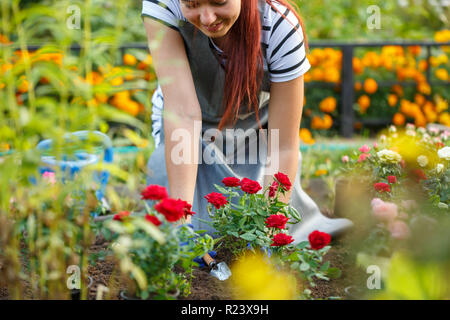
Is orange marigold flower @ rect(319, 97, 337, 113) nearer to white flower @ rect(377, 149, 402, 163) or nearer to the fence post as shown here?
the fence post

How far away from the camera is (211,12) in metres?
1.62

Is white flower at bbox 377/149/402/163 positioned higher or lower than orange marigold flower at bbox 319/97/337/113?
lower

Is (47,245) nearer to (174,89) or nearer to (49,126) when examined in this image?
(49,126)

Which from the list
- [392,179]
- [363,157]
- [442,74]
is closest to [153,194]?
[392,179]

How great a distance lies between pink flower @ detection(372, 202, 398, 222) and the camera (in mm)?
1390

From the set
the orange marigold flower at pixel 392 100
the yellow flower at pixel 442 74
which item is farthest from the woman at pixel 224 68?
the yellow flower at pixel 442 74

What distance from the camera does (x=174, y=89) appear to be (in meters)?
1.90

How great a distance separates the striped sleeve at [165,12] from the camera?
192cm

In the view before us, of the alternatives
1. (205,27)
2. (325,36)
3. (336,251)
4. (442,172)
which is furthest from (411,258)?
(325,36)

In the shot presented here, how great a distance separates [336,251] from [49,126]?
5.40 ft

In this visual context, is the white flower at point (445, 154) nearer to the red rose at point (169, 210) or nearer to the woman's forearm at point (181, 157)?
the woman's forearm at point (181, 157)

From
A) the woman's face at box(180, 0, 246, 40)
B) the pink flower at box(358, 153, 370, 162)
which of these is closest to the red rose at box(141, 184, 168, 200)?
the woman's face at box(180, 0, 246, 40)

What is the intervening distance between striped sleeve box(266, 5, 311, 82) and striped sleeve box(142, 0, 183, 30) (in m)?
0.37

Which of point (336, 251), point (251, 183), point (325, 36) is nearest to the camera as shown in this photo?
point (251, 183)
